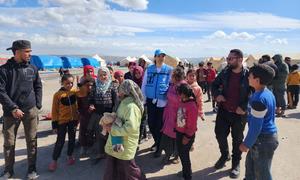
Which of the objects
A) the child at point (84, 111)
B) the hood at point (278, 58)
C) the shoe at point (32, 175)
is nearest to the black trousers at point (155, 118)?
the child at point (84, 111)

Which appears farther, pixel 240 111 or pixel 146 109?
pixel 146 109

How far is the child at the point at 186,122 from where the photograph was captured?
16.5 feet

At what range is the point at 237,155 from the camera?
17.7 ft

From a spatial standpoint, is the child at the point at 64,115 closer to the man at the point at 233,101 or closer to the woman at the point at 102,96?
the woman at the point at 102,96

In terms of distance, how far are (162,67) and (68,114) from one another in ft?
6.44

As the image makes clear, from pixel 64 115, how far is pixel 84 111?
57cm

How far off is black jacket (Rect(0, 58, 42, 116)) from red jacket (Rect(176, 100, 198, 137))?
2.40m

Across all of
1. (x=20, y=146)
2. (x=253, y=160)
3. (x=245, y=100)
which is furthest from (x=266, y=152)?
(x=20, y=146)

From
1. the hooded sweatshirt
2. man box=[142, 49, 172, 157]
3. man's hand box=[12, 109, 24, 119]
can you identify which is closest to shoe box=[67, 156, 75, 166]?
man's hand box=[12, 109, 24, 119]

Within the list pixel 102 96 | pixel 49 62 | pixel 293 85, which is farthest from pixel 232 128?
pixel 49 62

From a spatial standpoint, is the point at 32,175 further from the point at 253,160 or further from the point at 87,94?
the point at 253,160

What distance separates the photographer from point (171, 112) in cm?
582

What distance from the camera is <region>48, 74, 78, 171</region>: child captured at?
5914 mm

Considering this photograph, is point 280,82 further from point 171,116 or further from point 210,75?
point 171,116
